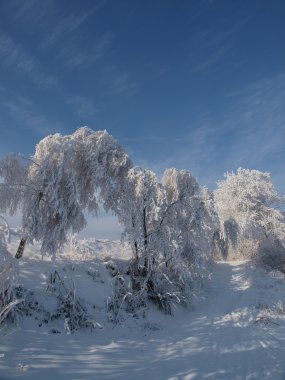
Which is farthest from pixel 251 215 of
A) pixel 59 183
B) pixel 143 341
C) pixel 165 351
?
pixel 165 351

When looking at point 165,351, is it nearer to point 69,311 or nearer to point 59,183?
point 69,311

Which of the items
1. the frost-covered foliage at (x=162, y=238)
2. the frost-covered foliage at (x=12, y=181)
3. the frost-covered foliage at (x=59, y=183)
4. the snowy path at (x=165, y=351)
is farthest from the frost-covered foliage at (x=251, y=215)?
the frost-covered foliage at (x=12, y=181)

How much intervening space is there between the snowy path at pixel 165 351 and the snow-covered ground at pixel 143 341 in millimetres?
21

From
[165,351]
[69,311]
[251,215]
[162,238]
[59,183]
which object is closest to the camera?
[165,351]

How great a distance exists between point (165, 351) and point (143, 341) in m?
1.25

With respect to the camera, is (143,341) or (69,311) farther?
(69,311)

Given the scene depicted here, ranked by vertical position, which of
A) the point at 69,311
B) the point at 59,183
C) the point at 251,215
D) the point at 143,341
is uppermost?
the point at 251,215

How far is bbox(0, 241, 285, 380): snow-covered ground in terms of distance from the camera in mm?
7574

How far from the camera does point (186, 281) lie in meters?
17.0

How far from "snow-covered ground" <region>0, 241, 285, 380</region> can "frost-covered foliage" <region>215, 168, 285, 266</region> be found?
10556 mm

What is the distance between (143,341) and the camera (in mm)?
10555

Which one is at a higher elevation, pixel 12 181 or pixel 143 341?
pixel 12 181

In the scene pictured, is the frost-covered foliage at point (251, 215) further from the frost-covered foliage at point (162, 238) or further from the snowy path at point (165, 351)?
the snowy path at point (165, 351)

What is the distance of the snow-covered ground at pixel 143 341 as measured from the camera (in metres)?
7.57
